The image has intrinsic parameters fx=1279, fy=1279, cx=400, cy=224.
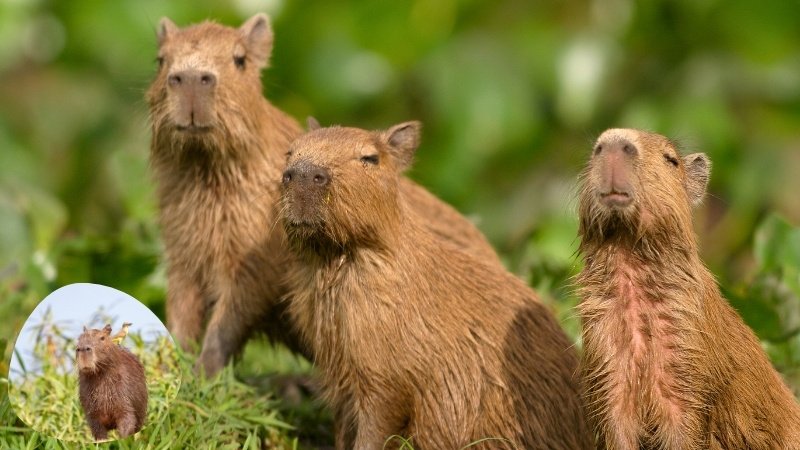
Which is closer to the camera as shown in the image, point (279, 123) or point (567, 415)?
point (567, 415)

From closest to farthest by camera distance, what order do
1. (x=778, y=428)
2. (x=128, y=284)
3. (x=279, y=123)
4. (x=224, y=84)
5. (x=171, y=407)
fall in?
(x=778, y=428), (x=171, y=407), (x=224, y=84), (x=279, y=123), (x=128, y=284)

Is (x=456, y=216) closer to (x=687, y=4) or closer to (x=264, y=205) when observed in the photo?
(x=264, y=205)

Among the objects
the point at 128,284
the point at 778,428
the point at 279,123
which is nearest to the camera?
the point at 778,428

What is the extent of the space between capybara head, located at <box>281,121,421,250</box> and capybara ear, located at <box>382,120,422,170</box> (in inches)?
4.9

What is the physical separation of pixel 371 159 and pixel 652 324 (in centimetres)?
124

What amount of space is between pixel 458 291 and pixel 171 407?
1176 millimetres

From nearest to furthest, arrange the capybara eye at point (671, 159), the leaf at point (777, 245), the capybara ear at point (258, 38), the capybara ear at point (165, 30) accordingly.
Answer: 1. the capybara eye at point (671, 159)
2. the capybara ear at point (165, 30)
3. the capybara ear at point (258, 38)
4. the leaf at point (777, 245)

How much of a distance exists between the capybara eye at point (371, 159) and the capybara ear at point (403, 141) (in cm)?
21

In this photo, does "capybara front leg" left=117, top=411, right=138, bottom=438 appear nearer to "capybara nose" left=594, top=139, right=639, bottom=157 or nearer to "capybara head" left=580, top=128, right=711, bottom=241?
"capybara head" left=580, top=128, right=711, bottom=241

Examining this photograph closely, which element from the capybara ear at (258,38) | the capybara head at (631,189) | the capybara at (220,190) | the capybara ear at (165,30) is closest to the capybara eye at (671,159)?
the capybara head at (631,189)

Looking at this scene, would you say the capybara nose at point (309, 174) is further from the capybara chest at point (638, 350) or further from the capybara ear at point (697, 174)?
the capybara ear at point (697, 174)

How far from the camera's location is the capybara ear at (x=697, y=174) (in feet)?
14.8

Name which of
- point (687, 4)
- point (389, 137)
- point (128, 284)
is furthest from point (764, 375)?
point (687, 4)

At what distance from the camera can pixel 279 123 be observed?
5.84 meters
